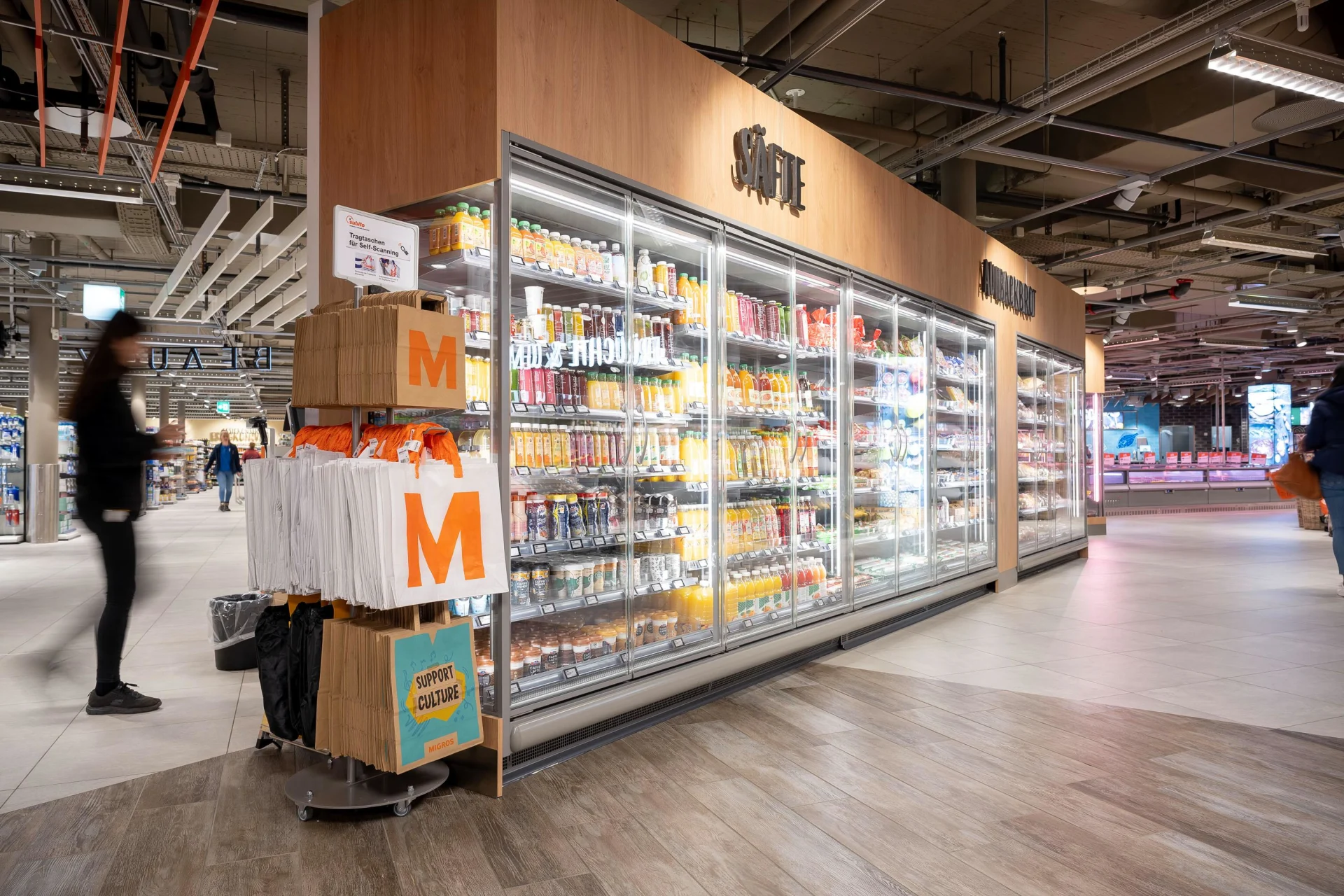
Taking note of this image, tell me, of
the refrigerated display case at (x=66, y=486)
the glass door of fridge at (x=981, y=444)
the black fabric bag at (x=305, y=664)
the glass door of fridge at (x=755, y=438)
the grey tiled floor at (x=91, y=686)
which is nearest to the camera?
the black fabric bag at (x=305, y=664)

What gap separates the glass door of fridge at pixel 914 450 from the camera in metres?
6.47

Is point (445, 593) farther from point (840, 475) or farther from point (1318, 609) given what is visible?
point (1318, 609)

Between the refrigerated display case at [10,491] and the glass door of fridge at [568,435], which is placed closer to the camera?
the glass door of fridge at [568,435]

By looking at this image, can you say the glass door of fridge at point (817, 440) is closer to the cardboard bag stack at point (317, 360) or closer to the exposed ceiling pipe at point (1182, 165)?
the cardboard bag stack at point (317, 360)

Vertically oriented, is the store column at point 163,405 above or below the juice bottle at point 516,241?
above

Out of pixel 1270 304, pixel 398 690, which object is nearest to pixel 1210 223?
pixel 1270 304

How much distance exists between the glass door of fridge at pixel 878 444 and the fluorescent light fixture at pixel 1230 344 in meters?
17.7

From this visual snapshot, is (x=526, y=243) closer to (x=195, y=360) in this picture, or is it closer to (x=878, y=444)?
(x=878, y=444)

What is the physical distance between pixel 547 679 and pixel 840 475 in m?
2.73

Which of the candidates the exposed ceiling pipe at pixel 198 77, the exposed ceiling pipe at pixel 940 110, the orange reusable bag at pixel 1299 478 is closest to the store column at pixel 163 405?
the exposed ceiling pipe at pixel 198 77

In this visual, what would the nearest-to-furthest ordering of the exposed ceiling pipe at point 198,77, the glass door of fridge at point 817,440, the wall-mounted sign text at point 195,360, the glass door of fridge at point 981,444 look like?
the glass door of fridge at point 817,440 → the exposed ceiling pipe at point 198,77 → the glass door of fridge at point 981,444 → the wall-mounted sign text at point 195,360

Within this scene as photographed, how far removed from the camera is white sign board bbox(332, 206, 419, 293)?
296cm

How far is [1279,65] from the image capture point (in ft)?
17.9

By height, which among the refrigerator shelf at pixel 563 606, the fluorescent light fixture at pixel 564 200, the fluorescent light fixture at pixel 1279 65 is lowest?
the refrigerator shelf at pixel 563 606
